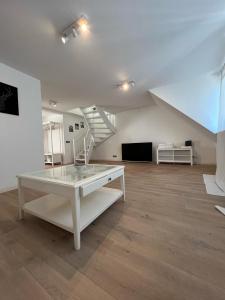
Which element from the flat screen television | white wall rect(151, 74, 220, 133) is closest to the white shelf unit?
the flat screen television

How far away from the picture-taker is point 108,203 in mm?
1519

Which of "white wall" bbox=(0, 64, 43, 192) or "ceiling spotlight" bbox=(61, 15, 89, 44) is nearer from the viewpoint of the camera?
"ceiling spotlight" bbox=(61, 15, 89, 44)

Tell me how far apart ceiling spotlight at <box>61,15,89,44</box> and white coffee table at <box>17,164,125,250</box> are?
164cm

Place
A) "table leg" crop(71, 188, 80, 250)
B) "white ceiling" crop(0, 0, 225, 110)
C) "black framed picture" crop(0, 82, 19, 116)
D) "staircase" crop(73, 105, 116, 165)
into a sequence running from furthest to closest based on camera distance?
"staircase" crop(73, 105, 116, 165), "black framed picture" crop(0, 82, 19, 116), "white ceiling" crop(0, 0, 225, 110), "table leg" crop(71, 188, 80, 250)

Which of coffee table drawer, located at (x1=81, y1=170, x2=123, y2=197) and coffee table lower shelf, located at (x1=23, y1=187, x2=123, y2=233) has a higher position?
coffee table drawer, located at (x1=81, y1=170, x2=123, y2=197)

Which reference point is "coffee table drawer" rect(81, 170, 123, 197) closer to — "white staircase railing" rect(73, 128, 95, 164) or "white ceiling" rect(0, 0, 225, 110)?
"white ceiling" rect(0, 0, 225, 110)

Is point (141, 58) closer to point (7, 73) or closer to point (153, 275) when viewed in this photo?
point (7, 73)

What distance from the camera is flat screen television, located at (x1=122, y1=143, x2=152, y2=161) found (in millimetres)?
5527

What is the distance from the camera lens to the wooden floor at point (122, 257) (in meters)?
0.76

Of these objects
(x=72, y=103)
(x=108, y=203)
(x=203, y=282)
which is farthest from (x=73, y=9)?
(x=72, y=103)

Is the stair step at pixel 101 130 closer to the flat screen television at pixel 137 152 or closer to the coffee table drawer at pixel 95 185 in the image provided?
the flat screen television at pixel 137 152

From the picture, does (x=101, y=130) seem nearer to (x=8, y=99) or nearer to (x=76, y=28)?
(x=8, y=99)

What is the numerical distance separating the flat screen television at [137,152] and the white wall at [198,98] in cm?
228

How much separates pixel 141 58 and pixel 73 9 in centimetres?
127
